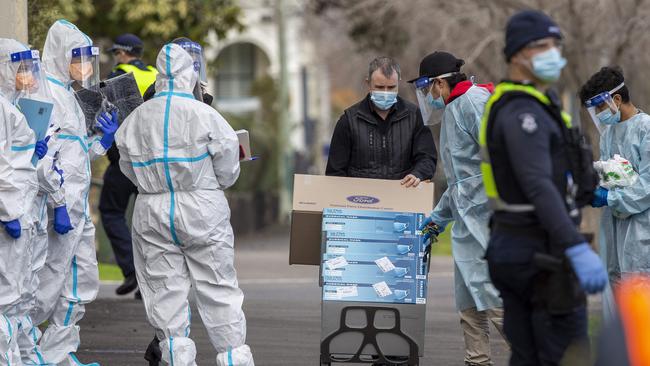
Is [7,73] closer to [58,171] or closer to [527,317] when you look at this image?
[58,171]

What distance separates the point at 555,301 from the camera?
586cm

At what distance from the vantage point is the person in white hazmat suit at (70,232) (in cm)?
881

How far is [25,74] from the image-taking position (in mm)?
8469

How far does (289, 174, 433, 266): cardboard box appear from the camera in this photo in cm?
879

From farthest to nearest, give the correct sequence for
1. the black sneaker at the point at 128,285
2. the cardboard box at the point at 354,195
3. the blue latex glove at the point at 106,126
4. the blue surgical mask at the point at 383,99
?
1. the black sneaker at the point at 128,285
2. the blue latex glove at the point at 106,126
3. the blue surgical mask at the point at 383,99
4. the cardboard box at the point at 354,195

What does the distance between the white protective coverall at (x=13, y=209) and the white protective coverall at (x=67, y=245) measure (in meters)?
0.56

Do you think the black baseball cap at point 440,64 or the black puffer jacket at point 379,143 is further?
the black puffer jacket at point 379,143

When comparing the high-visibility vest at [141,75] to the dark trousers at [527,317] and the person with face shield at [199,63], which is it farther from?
the dark trousers at [527,317]

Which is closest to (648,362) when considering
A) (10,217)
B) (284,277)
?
(10,217)

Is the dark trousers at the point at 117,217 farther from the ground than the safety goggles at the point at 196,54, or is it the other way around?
the safety goggles at the point at 196,54

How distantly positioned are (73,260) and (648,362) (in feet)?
14.3

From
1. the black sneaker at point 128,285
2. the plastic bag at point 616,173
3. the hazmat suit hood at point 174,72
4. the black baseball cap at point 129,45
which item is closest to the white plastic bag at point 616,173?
the plastic bag at point 616,173

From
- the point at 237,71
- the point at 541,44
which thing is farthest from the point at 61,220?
the point at 237,71

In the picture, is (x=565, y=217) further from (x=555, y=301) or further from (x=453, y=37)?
(x=453, y=37)
